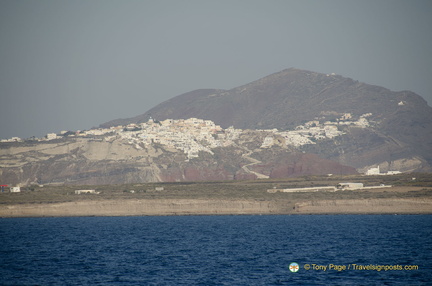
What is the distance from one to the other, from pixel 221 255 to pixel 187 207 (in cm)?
7717

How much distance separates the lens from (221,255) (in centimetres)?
7106

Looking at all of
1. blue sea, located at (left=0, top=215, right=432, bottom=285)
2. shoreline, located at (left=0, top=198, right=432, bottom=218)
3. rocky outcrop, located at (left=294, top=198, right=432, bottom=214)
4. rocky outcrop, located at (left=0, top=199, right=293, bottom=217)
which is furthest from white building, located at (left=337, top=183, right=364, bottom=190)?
blue sea, located at (left=0, top=215, right=432, bottom=285)

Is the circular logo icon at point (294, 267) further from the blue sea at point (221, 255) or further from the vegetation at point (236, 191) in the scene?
the vegetation at point (236, 191)

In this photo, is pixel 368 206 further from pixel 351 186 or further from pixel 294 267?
pixel 294 267

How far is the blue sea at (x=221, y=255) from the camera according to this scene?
55.6 metres

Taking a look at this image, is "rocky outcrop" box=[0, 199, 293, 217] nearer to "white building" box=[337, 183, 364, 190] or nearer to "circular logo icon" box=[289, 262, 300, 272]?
"white building" box=[337, 183, 364, 190]

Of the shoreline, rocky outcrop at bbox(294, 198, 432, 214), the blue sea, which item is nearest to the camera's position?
the blue sea

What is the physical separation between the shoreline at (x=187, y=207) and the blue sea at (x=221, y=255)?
27232mm

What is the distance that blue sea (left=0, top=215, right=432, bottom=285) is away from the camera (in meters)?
55.6

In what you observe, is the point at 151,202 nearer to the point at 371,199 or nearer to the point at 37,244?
the point at 371,199

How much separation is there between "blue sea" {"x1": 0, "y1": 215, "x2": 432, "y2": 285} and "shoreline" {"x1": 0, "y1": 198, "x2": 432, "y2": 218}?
89.3ft

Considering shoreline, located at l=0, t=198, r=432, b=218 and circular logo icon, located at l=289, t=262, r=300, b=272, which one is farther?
shoreline, located at l=0, t=198, r=432, b=218

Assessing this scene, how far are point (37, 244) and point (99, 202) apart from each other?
65035 millimetres

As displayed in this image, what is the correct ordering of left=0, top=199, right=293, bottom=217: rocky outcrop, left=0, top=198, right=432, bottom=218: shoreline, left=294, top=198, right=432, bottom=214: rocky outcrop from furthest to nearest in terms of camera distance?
left=0, top=199, right=293, bottom=217: rocky outcrop → left=0, top=198, right=432, bottom=218: shoreline → left=294, top=198, right=432, bottom=214: rocky outcrop
